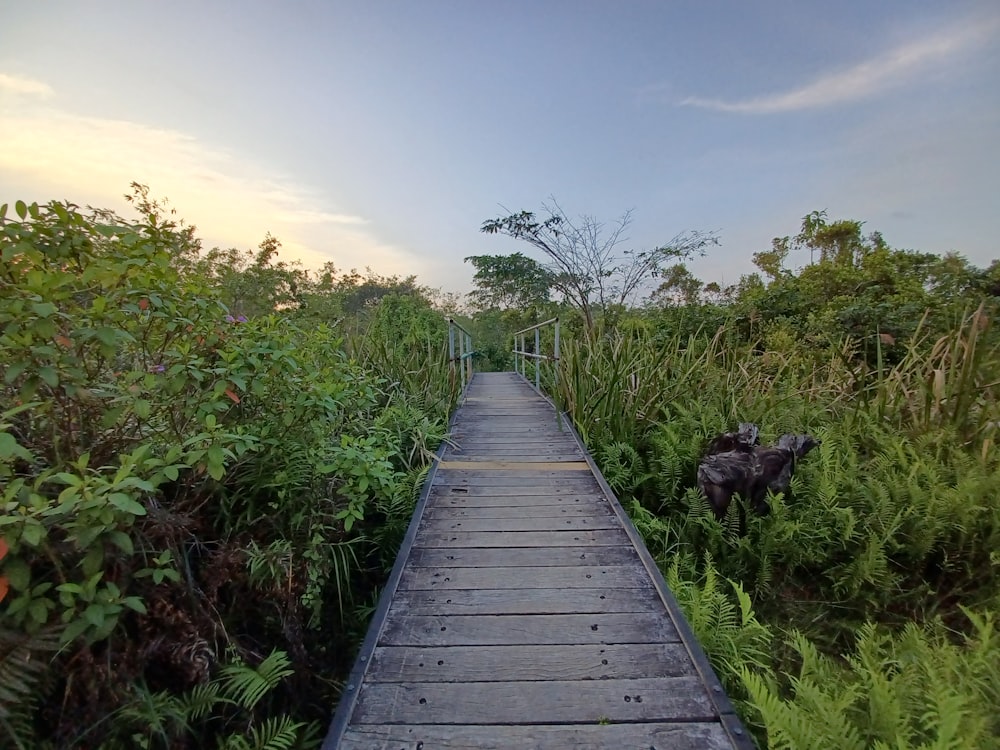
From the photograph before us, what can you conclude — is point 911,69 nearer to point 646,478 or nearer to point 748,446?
point 748,446

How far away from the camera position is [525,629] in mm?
1688

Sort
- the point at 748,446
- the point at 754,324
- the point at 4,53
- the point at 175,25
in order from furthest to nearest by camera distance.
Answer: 1. the point at 754,324
2. the point at 175,25
3. the point at 748,446
4. the point at 4,53

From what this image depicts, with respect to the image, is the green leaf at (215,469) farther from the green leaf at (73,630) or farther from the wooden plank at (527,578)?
the wooden plank at (527,578)

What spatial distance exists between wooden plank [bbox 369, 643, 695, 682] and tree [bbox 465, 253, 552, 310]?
13.6 m

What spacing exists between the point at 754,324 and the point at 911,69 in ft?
13.6

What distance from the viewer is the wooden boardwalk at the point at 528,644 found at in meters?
1.26

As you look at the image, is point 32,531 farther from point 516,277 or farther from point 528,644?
point 516,277

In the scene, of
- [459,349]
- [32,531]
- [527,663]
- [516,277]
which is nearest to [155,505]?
[32,531]

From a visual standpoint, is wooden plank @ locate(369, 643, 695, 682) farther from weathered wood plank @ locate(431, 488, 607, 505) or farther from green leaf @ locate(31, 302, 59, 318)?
green leaf @ locate(31, 302, 59, 318)

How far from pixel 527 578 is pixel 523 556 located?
0.62 ft

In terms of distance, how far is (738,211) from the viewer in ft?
36.5

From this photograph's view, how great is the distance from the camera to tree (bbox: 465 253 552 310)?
14.7 metres

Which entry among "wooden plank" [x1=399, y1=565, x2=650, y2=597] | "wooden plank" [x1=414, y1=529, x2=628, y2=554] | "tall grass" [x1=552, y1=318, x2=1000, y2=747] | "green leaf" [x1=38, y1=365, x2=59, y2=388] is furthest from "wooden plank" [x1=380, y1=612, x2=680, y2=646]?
"green leaf" [x1=38, y1=365, x2=59, y2=388]

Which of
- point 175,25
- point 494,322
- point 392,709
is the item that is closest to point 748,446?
point 392,709
